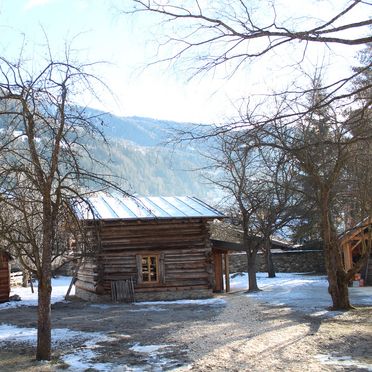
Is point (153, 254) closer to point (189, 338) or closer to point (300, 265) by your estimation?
point (189, 338)

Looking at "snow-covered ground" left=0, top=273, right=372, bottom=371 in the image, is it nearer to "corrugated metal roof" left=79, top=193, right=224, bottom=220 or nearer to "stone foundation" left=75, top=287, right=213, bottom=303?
"stone foundation" left=75, top=287, right=213, bottom=303

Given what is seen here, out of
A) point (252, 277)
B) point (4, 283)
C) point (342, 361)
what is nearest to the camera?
point (342, 361)

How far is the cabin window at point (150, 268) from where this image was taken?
23922 mm

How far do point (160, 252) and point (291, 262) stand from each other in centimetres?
2223

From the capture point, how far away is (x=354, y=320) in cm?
1447

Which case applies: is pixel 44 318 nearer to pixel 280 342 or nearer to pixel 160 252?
pixel 280 342

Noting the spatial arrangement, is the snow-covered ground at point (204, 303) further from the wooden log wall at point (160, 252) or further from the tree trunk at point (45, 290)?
the wooden log wall at point (160, 252)

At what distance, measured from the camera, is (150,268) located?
78.9 ft

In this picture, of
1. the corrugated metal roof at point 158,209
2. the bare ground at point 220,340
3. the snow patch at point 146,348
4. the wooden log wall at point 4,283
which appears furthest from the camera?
the wooden log wall at point 4,283

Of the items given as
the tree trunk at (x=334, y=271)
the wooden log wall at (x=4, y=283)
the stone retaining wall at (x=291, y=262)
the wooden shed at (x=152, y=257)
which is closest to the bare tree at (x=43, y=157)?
the tree trunk at (x=334, y=271)

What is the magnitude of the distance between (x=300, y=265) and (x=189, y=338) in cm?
3239

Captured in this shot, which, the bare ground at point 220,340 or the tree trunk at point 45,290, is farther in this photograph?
the tree trunk at point 45,290

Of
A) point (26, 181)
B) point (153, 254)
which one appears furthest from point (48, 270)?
point (153, 254)

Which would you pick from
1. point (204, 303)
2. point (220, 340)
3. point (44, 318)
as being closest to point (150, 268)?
point (204, 303)
